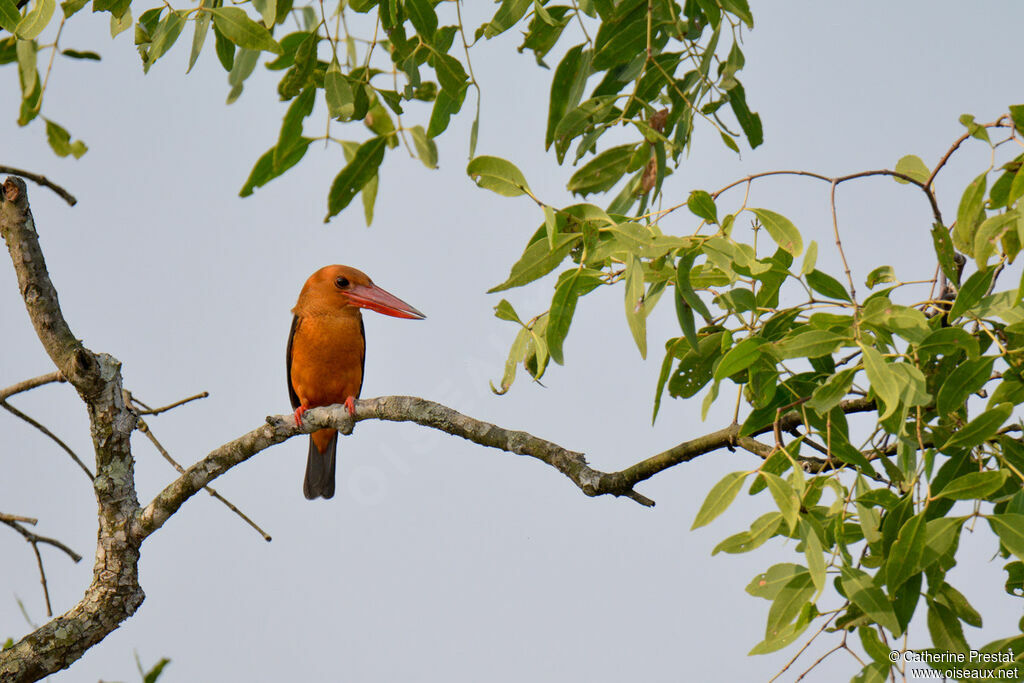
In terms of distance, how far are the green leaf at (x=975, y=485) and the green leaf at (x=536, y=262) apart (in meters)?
0.76

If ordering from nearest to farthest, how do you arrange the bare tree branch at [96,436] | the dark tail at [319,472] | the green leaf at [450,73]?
the green leaf at [450,73]
the bare tree branch at [96,436]
the dark tail at [319,472]

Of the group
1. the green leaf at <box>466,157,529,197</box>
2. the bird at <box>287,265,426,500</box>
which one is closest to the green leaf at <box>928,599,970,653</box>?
the green leaf at <box>466,157,529,197</box>

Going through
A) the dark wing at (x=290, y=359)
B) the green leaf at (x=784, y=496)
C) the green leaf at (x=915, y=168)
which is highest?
the dark wing at (x=290, y=359)

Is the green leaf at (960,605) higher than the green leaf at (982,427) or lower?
lower

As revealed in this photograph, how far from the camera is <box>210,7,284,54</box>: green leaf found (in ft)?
5.81

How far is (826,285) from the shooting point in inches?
63.5

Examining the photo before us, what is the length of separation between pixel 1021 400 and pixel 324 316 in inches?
143

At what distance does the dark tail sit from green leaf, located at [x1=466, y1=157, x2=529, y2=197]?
3.63 metres

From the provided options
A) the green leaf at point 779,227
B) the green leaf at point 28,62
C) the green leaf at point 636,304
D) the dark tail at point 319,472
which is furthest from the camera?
the dark tail at point 319,472

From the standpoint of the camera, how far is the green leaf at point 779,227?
64.5 inches

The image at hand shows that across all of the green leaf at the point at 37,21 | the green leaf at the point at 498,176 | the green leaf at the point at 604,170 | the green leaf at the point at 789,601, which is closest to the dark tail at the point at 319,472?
the green leaf at the point at 604,170

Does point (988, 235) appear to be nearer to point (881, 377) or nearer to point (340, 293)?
point (881, 377)

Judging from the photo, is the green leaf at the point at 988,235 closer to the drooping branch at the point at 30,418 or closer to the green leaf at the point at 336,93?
the green leaf at the point at 336,93

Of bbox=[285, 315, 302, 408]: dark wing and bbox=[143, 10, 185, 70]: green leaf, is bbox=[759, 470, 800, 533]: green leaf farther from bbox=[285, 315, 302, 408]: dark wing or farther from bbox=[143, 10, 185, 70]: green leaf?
bbox=[285, 315, 302, 408]: dark wing
